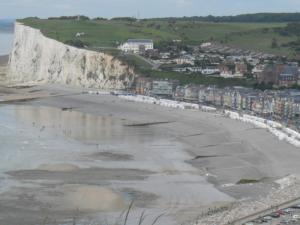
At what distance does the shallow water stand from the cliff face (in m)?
11.7

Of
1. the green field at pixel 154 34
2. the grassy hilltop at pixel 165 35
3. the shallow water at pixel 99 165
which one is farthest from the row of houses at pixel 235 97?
the green field at pixel 154 34

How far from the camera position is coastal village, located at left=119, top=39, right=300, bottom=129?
3183 cm

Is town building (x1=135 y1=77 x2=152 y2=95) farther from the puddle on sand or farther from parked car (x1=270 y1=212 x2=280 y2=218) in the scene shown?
parked car (x1=270 y1=212 x2=280 y2=218)

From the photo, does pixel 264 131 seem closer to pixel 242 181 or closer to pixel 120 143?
pixel 120 143

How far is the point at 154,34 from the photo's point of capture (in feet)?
187

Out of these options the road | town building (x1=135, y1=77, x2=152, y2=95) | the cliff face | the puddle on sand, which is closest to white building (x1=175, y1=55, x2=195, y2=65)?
the cliff face

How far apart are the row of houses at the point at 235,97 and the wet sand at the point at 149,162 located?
94.4 inches

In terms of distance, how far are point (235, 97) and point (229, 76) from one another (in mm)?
6701

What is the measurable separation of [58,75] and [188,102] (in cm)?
1359

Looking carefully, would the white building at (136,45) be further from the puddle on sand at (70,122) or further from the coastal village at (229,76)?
the puddle on sand at (70,122)

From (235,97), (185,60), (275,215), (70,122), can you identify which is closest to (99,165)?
(275,215)

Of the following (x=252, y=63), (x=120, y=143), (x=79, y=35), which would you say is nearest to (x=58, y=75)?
(x=79, y=35)

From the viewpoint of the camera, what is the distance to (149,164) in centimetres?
2128

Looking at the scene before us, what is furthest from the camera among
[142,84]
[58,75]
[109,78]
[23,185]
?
[58,75]
